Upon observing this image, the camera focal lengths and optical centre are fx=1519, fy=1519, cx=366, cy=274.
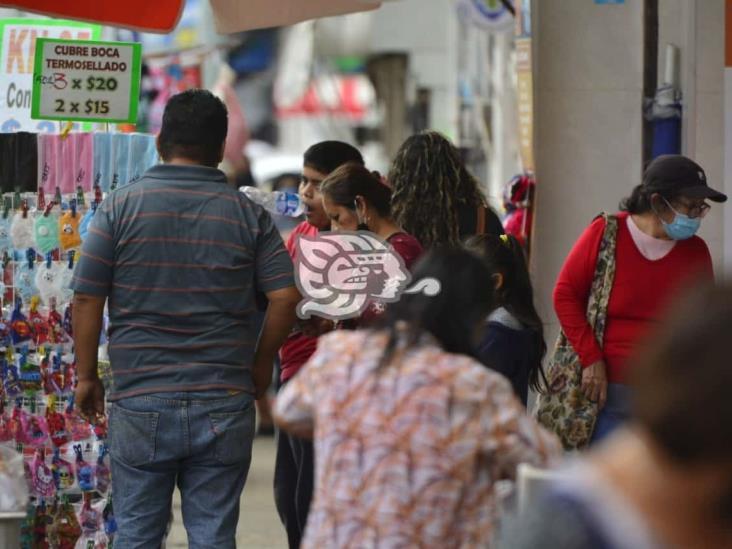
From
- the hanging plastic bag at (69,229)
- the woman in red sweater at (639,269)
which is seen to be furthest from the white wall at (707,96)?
the hanging plastic bag at (69,229)

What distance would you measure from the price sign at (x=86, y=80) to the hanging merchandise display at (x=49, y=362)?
18 cm

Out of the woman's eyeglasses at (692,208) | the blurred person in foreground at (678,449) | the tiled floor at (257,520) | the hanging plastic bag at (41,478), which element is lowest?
the tiled floor at (257,520)

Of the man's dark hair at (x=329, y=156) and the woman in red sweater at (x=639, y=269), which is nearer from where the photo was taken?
the woman in red sweater at (x=639, y=269)

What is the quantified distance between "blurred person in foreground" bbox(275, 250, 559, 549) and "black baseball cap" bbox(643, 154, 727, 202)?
8.85 ft

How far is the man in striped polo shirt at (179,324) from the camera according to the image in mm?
4812

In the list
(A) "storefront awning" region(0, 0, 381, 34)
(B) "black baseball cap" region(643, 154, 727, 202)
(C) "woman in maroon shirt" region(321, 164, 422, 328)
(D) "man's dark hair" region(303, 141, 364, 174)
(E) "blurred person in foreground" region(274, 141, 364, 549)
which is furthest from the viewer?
(A) "storefront awning" region(0, 0, 381, 34)

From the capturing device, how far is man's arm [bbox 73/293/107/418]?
485 cm

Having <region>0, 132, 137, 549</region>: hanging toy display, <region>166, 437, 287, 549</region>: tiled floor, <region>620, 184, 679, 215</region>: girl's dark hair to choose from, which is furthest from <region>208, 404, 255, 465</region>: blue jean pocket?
<region>166, 437, 287, 549</region>: tiled floor

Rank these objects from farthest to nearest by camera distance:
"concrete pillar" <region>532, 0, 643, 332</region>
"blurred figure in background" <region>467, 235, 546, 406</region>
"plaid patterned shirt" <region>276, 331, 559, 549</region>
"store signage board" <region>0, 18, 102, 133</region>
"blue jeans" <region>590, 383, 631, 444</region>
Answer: "concrete pillar" <region>532, 0, 643, 332</region>
"store signage board" <region>0, 18, 102, 133</region>
"blue jeans" <region>590, 383, 631, 444</region>
"blurred figure in background" <region>467, 235, 546, 406</region>
"plaid patterned shirt" <region>276, 331, 559, 549</region>

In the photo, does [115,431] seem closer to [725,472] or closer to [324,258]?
[324,258]

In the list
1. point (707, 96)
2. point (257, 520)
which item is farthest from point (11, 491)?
point (707, 96)

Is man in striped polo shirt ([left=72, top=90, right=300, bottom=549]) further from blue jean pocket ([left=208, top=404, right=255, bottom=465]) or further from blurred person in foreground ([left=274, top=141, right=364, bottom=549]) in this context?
blurred person in foreground ([left=274, top=141, right=364, bottom=549])

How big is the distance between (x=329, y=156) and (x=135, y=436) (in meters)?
1.79

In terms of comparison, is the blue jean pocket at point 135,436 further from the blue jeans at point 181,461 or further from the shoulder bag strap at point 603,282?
the shoulder bag strap at point 603,282
